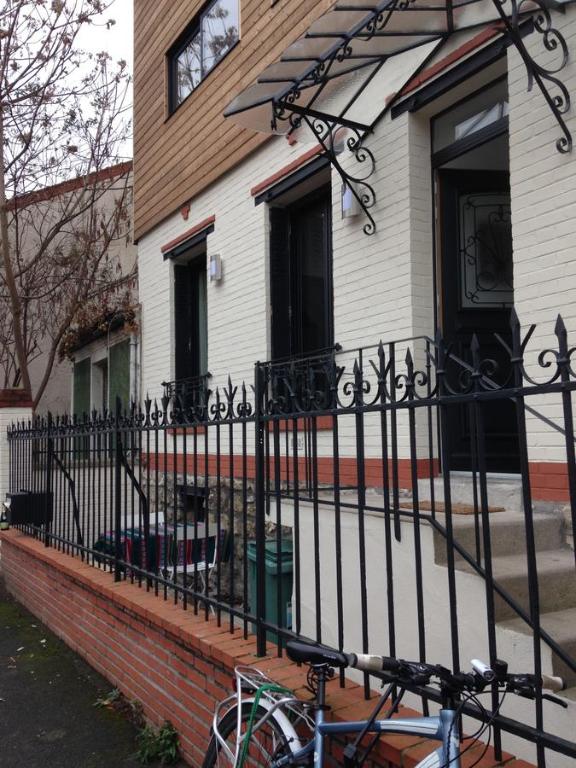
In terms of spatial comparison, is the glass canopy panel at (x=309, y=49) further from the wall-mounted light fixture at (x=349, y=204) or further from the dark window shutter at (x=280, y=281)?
the dark window shutter at (x=280, y=281)

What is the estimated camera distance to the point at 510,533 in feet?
12.2

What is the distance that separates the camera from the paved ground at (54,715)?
395cm

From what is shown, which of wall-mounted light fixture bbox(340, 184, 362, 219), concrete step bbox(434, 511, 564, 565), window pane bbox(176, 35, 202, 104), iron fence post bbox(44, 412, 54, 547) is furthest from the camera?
window pane bbox(176, 35, 202, 104)

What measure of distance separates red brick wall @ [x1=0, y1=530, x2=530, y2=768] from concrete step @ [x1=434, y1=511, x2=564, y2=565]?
1.08 m

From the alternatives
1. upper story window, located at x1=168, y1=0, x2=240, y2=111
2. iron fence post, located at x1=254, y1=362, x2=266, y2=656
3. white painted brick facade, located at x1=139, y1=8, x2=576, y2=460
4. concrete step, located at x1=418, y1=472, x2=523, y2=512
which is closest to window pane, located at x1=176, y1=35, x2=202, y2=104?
upper story window, located at x1=168, y1=0, x2=240, y2=111

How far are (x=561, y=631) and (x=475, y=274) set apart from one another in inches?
123

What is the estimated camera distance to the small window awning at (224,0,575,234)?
4.06m

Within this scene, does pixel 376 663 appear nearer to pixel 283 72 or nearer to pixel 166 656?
pixel 166 656

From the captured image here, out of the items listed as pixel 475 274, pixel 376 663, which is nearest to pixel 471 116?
pixel 475 274

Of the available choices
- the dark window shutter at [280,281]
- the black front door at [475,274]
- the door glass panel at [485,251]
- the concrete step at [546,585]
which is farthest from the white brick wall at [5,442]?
the concrete step at [546,585]

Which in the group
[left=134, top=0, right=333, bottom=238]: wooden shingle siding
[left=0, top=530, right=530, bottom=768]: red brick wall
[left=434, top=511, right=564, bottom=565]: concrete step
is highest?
[left=134, top=0, right=333, bottom=238]: wooden shingle siding

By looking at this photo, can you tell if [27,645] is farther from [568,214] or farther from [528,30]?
[528,30]

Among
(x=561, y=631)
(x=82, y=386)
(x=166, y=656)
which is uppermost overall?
(x=82, y=386)

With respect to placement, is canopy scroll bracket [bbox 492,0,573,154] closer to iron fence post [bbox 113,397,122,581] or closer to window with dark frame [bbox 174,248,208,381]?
iron fence post [bbox 113,397,122,581]
